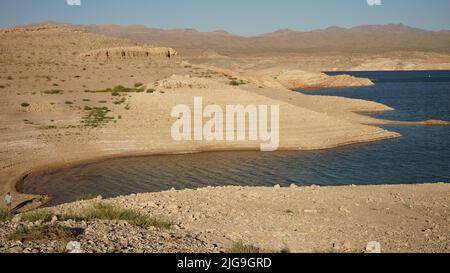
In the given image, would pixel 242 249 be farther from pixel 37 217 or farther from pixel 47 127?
pixel 47 127

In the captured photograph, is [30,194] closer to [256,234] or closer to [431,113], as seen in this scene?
[256,234]

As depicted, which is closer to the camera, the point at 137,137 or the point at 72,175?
the point at 72,175

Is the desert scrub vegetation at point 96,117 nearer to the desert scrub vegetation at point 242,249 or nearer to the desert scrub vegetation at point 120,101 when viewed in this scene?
the desert scrub vegetation at point 120,101

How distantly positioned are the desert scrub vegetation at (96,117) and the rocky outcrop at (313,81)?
60053 millimetres

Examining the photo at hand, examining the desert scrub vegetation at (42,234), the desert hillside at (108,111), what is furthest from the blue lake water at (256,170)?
the desert scrub vegetation at (42,234)

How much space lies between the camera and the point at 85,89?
46.3 m

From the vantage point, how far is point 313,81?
306 feet

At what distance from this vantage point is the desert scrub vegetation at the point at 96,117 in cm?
3122

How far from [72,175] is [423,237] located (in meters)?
16.3

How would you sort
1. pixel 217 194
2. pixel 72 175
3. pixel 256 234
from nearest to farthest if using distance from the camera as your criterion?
pixel 256 234 → pixel 217 194 → pixel 72 175

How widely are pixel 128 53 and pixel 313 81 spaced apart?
38.6 meters

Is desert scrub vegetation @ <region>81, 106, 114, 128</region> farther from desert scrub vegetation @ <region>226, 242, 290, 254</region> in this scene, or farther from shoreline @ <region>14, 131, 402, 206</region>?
desert scrub vegetation @ <region>226, 242, 290, 254</region>
